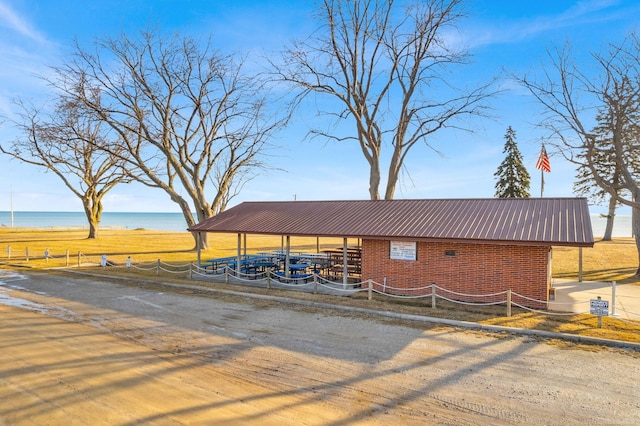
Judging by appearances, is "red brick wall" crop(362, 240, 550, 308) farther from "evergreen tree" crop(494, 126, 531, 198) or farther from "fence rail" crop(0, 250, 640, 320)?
"evergreen tree" crop(494, 126, 531, 198)

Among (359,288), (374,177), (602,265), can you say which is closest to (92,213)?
(374,177)

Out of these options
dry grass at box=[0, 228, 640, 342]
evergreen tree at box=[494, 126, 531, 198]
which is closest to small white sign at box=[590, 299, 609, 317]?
dry grass at box=[0, 228, 640, 342]

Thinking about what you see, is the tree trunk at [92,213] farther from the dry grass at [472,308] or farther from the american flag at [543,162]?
the american flag at [543,162]

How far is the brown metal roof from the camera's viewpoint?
1295cm

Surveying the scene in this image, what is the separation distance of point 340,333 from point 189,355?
155 inches

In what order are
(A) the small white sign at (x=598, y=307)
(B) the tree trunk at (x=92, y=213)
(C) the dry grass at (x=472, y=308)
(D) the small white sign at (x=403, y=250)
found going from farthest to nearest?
(B) the tree trunk at (x=92, y=213)
(D) the small white sign at (x=403, y=250)
(C) the dry grass at (x=472, y=308)
(A) the small white sign at (x=598, y=307)

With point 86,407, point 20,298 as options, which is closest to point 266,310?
point 86,407

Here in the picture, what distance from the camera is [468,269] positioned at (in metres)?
13.9

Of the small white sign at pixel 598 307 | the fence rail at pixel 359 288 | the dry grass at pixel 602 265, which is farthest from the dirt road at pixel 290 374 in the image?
the dry grass at pixel 602 265

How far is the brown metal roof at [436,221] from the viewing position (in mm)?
12945

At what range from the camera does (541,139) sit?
945 inches

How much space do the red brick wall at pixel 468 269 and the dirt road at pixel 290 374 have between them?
3502mm

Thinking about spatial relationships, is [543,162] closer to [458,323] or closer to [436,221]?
[436,221]

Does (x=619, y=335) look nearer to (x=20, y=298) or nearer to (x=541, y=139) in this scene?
(x=541, y=139)
